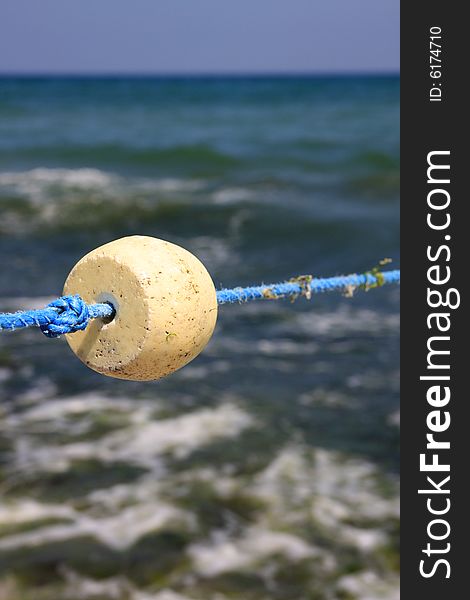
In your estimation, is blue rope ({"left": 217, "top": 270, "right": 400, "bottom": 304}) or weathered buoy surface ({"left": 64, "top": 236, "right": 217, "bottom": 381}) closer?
weathered buoy surface ({"left": 64, "top": 236, "right": 217, "bottom": 381})

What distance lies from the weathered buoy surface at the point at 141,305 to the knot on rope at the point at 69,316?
2.4 inches

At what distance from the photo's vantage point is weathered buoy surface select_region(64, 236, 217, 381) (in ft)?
5.76

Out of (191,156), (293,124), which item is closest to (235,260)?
(191,156)

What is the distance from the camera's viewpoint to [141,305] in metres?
1.75

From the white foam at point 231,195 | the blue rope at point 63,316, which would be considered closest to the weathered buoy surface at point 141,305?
the blue rope at point 63,316

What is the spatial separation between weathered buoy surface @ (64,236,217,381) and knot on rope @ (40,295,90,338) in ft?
0.20

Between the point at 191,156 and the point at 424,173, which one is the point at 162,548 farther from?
the point at 191,156

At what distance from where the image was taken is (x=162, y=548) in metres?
4.01

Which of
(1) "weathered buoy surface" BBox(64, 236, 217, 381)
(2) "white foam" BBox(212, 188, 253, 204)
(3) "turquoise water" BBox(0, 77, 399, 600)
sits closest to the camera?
(1) "weathered buoy surface" BBox(64, 236, 217, 381)

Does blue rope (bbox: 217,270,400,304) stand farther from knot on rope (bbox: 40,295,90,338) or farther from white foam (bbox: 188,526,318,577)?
white foam (bbox: 188,526,318,577)

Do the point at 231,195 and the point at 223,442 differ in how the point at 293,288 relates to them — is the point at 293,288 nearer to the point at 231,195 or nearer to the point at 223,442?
the point at 223,442

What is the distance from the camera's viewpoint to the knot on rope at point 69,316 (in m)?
1.76

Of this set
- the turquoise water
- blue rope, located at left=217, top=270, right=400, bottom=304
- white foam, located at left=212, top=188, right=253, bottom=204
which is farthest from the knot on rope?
white foam, located at left=212, top=188, right=253, bottom=204

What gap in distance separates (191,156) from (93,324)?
1683 centimetres
